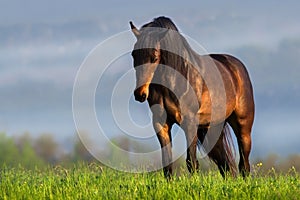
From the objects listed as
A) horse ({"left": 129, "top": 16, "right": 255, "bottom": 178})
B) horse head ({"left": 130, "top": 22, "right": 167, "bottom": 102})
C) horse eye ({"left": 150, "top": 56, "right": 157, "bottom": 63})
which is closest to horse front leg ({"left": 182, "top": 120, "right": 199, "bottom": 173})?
horse ({"left": 129, "top": 16, "right": 255, "bottom": 178})

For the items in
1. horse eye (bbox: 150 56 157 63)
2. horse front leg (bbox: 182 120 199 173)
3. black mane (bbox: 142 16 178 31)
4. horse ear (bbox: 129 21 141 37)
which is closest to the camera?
horse eye (bbox: 150 56 157 63)

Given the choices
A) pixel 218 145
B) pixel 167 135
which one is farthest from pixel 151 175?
pixel 218 145

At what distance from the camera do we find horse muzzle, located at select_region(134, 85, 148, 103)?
40.9 ft

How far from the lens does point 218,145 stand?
15.4 m

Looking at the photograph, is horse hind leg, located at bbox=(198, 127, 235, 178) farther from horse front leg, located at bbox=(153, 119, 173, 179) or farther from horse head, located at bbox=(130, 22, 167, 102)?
horse head, located at bbox=(130, 22, 167, 102)

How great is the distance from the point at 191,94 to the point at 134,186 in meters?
2.71

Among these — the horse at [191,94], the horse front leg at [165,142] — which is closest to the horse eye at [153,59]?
the horse at [191,94]

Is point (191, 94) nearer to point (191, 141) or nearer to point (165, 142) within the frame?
point (191, 141)

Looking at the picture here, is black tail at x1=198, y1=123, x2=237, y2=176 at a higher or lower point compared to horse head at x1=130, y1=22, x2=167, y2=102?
lower

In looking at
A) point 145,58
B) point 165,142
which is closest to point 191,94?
point 165,142

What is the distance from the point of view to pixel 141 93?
40.8ft

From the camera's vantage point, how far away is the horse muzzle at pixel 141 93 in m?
12.5

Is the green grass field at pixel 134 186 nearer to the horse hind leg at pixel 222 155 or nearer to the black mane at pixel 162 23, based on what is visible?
the horse hind leg at pixel 222 155

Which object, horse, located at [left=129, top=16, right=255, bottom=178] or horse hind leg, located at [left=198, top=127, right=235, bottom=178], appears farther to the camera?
horse hind leg, located at [left=198, top=127, right=235, bottom=178]
